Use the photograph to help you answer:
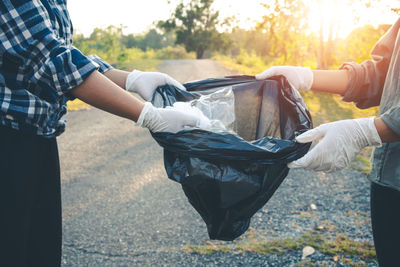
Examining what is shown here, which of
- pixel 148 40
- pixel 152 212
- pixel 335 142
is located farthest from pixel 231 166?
pixel 148 40

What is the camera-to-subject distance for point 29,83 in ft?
3.25

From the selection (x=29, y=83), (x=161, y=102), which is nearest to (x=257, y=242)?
(x=161, y=102)

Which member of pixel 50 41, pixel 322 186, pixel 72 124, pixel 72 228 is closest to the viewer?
pixel 50 41

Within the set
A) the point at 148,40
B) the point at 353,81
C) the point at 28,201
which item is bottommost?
the point at 28,201

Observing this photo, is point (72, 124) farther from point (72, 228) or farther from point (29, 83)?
point (29, 83)

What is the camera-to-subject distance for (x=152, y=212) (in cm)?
246

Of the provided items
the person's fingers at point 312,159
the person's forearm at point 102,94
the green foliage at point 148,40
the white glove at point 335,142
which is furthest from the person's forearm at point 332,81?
the green foliage at point 148,40

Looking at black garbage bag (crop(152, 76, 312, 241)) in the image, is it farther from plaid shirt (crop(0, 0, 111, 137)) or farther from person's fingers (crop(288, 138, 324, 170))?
plaid shirt (crop(0, 0, 111, 137))

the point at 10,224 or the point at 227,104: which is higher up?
the point at 227,104

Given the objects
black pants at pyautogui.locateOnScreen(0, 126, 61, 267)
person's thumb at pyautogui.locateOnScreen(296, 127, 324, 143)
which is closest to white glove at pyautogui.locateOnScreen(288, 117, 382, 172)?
person's thumb at pyautogui.locateOnScreen(296, 127, 324, 143)

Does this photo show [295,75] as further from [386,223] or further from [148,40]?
[148,40]

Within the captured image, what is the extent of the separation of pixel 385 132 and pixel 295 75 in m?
0.63

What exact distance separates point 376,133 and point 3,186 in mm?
1410

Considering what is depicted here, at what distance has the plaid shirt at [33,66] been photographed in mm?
903
